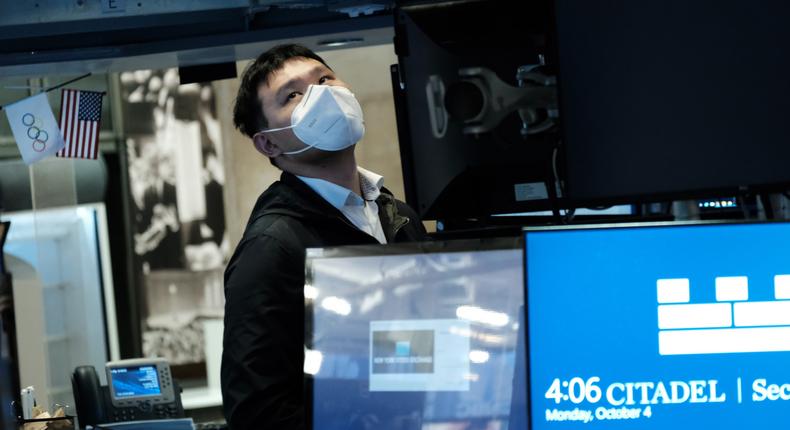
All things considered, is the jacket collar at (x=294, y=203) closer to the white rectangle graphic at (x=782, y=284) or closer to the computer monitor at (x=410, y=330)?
the computer monitor at (x=410, y=330)

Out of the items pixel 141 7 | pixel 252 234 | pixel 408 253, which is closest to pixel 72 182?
pixel 141 7

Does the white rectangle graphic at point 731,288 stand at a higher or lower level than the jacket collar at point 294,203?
lower

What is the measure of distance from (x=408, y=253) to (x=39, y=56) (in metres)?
3.35

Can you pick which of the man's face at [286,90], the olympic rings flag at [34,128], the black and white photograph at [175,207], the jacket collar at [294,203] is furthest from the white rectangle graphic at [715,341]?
the black and white photograph at [175,207]

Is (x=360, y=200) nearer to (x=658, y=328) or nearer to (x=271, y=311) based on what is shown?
(x=271, y=311)

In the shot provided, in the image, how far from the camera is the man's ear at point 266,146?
108 inches

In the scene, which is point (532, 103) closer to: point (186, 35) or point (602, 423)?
point (602, 423)

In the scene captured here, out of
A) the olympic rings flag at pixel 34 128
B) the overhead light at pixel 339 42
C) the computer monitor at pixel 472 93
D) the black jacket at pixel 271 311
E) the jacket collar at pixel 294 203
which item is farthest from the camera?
the olympic rings flag at pixel 34 128

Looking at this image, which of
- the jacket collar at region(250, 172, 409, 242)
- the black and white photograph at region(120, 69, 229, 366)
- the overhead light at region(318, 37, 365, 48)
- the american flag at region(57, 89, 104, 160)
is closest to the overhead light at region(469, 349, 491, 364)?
the jacket collar at region(250, 172, 409, 242)

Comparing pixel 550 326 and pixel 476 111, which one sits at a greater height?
pixel 476 111

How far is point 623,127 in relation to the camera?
2.40 meters

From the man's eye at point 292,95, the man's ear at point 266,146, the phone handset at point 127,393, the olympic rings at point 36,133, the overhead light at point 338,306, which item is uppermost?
the olympic rings at point 36,133

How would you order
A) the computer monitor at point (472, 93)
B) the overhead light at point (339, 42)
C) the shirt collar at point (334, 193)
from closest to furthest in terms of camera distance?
the computer monitor at point (472, 93) → the shirt collar at point (334, 193) → the overhead light at point (339, 42)

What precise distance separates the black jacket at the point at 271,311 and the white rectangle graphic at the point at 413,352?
341 mm
